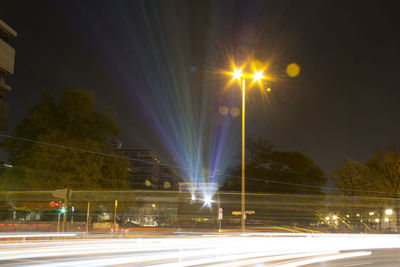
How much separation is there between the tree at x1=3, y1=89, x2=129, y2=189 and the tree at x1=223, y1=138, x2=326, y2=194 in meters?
24.0

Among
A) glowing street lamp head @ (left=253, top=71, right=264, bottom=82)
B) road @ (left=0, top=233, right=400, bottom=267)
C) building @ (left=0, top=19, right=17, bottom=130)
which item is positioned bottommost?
road @ (left=0, top=233, right=400, bottom=267)

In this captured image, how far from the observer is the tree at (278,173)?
2179 inches

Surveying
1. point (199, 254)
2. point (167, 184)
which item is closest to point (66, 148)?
point (199, 254)

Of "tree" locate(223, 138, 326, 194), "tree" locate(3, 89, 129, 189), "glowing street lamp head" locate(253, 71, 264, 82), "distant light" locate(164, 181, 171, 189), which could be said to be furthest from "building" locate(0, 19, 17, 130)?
"distant light" locate(164, 181, 171, 189)

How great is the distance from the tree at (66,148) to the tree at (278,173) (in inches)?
944

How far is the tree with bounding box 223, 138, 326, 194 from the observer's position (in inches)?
2179

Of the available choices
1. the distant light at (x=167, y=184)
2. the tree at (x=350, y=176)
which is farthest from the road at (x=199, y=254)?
the distant light at (x=167, y=184)

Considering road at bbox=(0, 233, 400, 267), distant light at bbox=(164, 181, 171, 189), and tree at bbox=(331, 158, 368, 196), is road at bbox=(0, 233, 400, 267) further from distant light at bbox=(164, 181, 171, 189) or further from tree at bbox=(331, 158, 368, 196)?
distant light at bbox=(164, 181, 171, 189)

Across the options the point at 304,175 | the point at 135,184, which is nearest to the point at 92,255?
the point at 304,175

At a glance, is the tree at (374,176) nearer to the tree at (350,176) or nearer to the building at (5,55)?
the tree at (350,176)

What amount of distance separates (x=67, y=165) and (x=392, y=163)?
103 feet

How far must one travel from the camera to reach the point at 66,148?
112 feet

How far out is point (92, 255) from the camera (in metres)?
13.2

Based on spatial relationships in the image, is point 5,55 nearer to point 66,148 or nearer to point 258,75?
point 66,148
